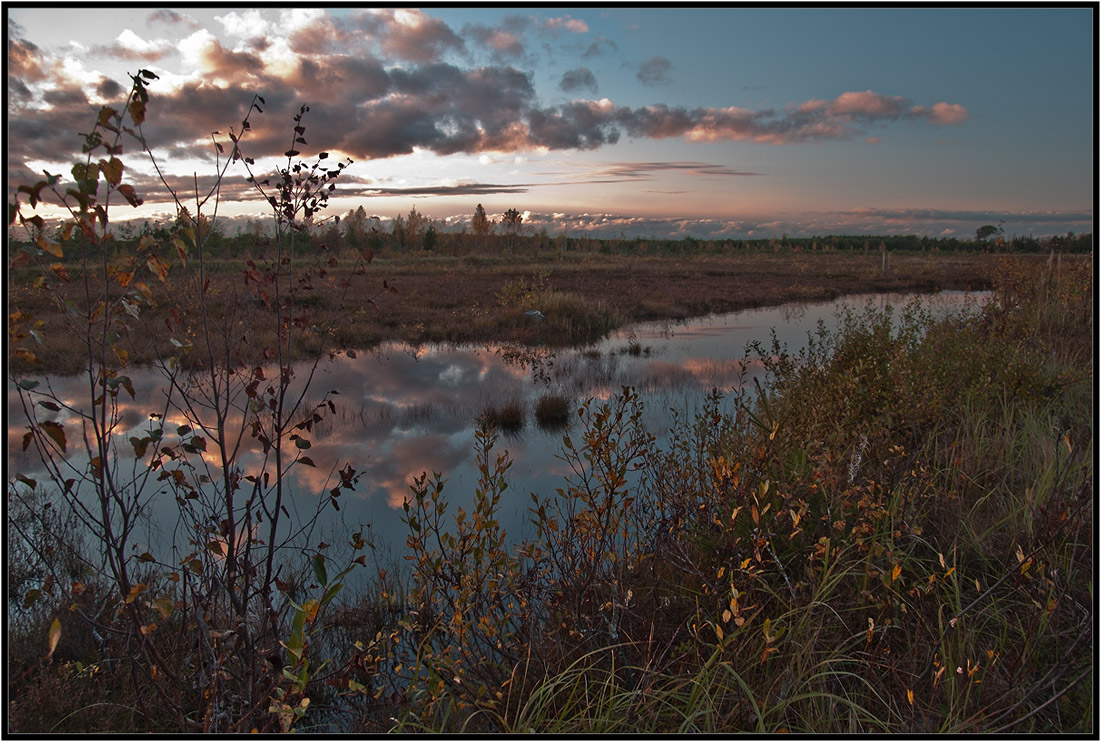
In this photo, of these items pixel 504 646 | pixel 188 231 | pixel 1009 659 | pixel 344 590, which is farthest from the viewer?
pixel 344 590

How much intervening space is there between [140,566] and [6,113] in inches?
157

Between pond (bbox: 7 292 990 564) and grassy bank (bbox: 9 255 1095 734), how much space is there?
104 centimetres

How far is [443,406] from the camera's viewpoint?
1079cm

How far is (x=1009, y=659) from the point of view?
2955mm

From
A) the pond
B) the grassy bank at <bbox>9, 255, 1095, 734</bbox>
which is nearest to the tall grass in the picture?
the grassy bank at <bbox>9, 255, 1095, 734</bbox>

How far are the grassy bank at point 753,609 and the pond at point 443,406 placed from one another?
1.04 meters

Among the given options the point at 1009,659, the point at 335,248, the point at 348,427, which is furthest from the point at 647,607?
the point at 348,427

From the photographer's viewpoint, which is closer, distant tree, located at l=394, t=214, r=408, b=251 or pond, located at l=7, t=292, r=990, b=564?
pond, located at l=7, t=292, r=990, b=564

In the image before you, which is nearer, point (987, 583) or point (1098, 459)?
point (1098, 459)

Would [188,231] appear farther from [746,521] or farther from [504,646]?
[746,521]

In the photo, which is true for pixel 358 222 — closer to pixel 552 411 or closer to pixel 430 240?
pixel 552 411

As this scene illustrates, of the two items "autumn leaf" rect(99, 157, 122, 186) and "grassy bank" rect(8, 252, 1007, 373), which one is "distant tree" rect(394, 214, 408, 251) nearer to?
"grassy bank" rect(8, 252, 1007, 373)

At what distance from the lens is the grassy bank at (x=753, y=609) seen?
8.62 ft

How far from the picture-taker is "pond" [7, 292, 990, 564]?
6809 millimetres
